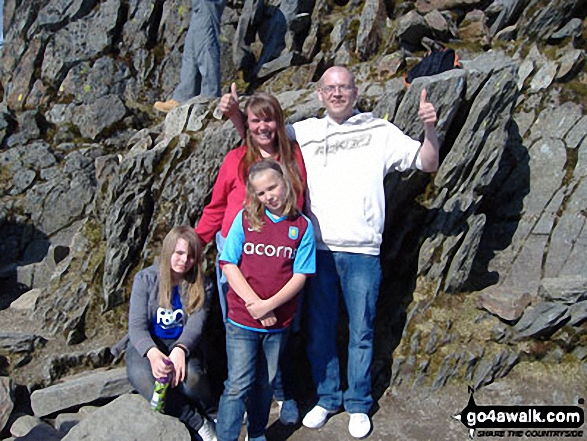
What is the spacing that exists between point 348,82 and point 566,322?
5.27m

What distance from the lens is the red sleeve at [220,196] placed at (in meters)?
6.66

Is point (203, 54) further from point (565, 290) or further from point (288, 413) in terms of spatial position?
point (565, 290)

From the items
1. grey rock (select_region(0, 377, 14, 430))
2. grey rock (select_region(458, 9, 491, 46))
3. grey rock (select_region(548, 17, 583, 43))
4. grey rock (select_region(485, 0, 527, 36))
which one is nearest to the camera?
grey rock (select_region(0, 377, 14, 430))

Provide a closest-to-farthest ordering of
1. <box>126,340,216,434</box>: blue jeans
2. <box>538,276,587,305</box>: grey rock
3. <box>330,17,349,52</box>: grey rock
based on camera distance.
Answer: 1. <box>126,340,216,434</box>: blue jeans
2. <box>538,276,587,305</box>: grey rock
3. <box>330,17,349,52</box>: grey rock

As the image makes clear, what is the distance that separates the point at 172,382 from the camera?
631cm

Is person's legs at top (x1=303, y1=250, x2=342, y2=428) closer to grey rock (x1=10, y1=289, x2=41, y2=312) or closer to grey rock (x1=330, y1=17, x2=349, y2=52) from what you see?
grey rock (x1=10, y1=289, x2=41, y2=312)

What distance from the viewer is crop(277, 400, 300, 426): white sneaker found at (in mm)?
7062

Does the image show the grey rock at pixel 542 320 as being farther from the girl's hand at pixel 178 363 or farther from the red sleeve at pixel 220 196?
the girl's hand at pixel 178 363

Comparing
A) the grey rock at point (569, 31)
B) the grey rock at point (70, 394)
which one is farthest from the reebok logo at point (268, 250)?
the grey rock at point (569, 31)

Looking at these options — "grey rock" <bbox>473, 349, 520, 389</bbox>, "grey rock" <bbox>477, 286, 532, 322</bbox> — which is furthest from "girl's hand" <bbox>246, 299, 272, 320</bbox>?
"grey rock" <bbox>477, 286, 532, 322</bbox>

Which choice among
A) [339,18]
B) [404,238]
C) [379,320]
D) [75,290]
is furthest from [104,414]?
[339,18]

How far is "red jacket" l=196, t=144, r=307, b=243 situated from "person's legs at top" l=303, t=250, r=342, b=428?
37.2 inches

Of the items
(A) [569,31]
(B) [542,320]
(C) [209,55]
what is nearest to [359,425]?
(B) [542,320]

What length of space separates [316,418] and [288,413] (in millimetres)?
389
